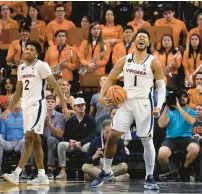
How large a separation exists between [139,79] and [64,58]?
5875 millimetres

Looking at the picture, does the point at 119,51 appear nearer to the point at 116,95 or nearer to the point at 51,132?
the point at 51,132

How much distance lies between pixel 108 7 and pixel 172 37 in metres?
3.03

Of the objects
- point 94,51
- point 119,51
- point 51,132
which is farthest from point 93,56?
point 51,132

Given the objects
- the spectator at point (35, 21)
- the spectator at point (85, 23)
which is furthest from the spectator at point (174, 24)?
the spectator at point (35, 21)

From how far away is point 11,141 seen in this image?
13.8 meters

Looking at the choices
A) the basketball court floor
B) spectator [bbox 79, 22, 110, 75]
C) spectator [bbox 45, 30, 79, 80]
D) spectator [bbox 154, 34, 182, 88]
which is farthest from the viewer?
spectator [bbox 45, 30, 79, 80]

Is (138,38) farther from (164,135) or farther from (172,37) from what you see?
(172,37)

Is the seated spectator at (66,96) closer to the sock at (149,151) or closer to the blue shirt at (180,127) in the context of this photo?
the blue shirt at (180,127)

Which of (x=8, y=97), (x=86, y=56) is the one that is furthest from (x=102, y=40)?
(x=8, y=97)

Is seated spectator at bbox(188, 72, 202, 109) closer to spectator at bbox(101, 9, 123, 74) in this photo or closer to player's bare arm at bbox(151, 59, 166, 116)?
spectator at bbox(101, 9, 123, 74)

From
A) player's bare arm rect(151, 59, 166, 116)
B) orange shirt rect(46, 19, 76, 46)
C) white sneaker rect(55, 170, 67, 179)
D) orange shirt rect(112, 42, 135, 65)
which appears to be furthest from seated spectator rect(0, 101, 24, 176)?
player's bare arm rect(151, 59, 166, 116)

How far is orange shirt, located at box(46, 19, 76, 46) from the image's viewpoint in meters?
17.3

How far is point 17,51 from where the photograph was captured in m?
16.6

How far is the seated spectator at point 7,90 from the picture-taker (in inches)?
571
